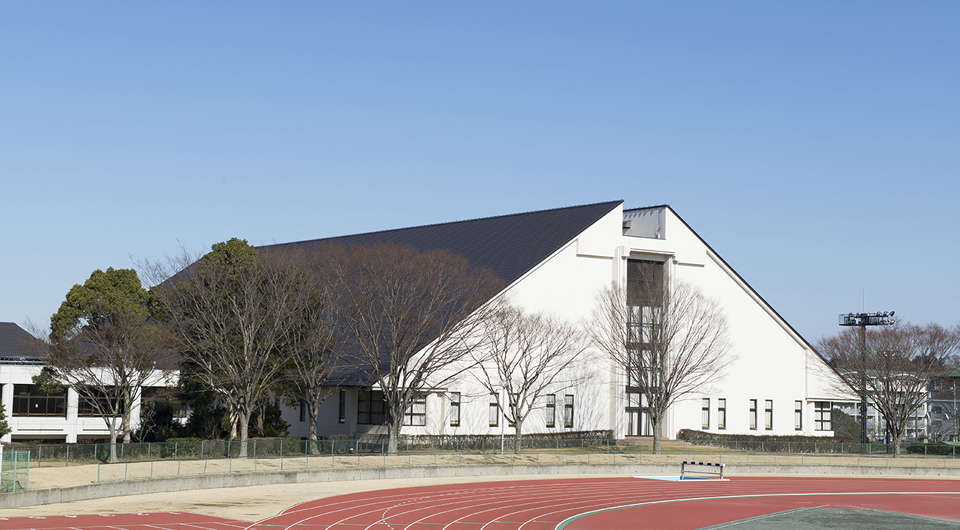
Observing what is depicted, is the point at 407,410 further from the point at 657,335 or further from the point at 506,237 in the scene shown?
the point at 506,237

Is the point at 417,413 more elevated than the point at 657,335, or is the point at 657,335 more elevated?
the point at 657,335

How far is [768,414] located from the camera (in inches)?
2402

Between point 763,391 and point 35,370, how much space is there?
41732 mm

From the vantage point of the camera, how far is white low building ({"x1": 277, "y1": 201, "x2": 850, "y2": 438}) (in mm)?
50969

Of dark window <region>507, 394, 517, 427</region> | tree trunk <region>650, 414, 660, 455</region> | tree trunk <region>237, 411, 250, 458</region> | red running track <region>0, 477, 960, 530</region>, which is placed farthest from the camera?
tree trunk <region>650, 414, 660, 455</region>

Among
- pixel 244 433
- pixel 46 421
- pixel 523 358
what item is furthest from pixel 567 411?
pixel 46 421

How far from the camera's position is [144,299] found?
38.9 metres

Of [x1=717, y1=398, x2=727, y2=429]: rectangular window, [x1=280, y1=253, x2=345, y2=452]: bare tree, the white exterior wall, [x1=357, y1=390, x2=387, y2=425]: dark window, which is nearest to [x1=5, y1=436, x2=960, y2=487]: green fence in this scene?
[x1=280, y1=253, x2=345, y2=452]: bare tree

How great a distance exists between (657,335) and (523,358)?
26.2 ft

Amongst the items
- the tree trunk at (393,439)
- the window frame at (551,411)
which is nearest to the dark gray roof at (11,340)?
the tree trunk at (393,439)

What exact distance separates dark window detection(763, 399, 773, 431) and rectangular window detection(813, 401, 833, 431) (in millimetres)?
3635

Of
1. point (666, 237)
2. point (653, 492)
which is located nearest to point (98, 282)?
point (653, 492)

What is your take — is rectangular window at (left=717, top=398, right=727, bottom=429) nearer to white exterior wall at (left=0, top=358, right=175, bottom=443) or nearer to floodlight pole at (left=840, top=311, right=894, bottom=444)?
floodlight pole at (left=840, top=311, right=894, bottom=444)

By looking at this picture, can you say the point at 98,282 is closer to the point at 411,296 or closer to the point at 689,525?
the point at 411,296
